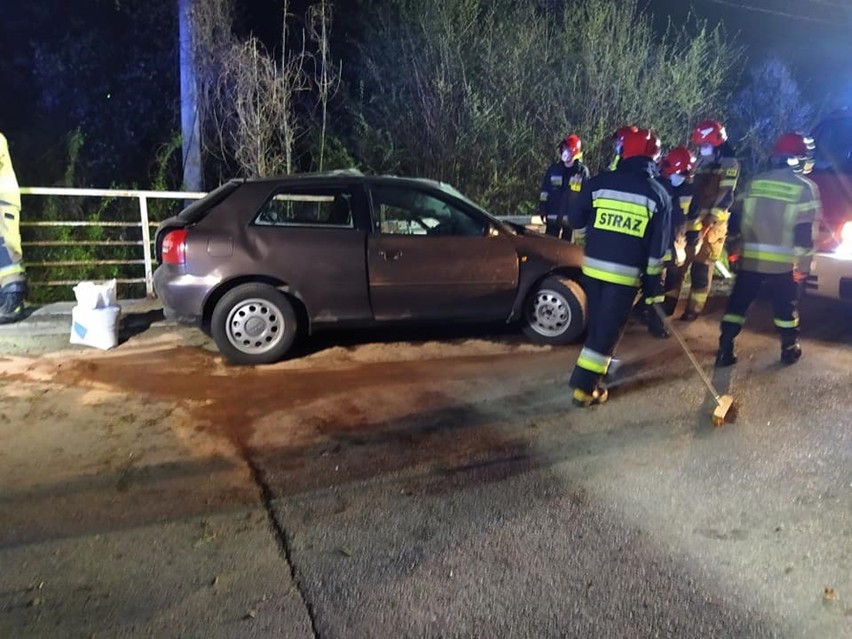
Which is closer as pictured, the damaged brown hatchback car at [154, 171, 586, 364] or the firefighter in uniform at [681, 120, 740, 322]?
the damaged brown hatchback car at [154, 171, 586, 364]

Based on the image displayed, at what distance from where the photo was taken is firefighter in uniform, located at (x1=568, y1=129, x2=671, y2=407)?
4.76 metres

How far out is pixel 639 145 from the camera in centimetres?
479

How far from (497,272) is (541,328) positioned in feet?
2.31

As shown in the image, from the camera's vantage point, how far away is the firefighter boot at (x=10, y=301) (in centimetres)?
703

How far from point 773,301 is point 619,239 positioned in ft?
6.53

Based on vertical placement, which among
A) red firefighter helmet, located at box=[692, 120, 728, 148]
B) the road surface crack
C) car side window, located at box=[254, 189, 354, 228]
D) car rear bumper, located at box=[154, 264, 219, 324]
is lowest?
the road surface crack

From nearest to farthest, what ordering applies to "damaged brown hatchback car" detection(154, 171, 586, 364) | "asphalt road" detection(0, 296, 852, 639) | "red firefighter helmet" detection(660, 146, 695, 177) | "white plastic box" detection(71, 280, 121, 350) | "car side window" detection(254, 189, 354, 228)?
1. "asphalt road" detection(0, 296, 852, 639)
2. "damaged brown hatchback car" detection(154, 171, 586, 364)
3. "car side window" detection(254, 189, 354, 228)
4. "white plastic box" detection(71, 280, 121, 350)
5. "red firefighter helmet" detection(660, 146, 695, 177)

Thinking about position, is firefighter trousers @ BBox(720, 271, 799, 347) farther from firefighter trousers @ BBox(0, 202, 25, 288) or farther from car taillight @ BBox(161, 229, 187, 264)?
firefighter trousers @ BBox(0, 202, 25, 288)

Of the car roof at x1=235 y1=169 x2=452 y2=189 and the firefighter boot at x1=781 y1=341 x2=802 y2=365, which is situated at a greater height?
the car roof at x1=235 y1=169 x2=452 y2=189

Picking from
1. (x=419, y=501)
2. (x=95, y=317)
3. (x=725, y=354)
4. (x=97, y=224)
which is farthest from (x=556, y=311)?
(x=97, y=224)

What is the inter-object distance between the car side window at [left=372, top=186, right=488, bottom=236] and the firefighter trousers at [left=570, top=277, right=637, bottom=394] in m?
1.70

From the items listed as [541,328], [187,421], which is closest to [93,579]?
[187,421]

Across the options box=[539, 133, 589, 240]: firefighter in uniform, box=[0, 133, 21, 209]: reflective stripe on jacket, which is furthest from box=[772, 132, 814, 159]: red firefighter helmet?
box=[0, 133, 21, 209]: reflective stripe on jacket

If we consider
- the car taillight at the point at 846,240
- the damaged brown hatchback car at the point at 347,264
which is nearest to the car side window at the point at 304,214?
the damaged brown hatchback car at the point at 347,264
